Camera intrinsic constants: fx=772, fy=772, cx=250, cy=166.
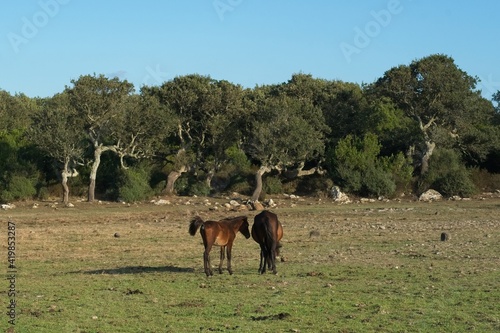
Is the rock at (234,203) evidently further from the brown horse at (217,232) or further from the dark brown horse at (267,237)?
the dark brown horse at (267,237)

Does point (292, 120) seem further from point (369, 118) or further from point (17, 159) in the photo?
point (17, 159)

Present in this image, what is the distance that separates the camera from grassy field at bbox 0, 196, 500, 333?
39.5 ft

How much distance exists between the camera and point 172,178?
54438mm

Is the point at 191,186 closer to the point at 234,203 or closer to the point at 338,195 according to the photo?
the point at 234,203

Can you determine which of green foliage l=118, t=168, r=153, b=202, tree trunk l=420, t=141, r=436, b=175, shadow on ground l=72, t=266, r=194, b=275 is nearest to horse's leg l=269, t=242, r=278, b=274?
shadow on ground l=72, t=266, r=194, b=275

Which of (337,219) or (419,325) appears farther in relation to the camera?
(337,219)

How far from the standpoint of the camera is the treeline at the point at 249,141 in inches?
2009

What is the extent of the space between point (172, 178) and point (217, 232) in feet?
122

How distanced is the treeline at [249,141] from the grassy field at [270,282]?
803 inches

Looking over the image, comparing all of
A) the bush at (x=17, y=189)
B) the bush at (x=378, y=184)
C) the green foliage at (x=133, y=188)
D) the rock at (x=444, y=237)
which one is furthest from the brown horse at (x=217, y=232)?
the bush at (x=17, y=189)

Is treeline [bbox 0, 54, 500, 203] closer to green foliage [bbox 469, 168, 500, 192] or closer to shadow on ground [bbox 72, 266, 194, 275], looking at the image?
green foliage [bbox 469, 168, 500, 192]

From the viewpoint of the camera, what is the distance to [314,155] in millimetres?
55844

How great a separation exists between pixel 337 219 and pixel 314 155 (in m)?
21.4

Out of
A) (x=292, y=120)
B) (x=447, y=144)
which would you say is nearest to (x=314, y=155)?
(x=292, y=120)
